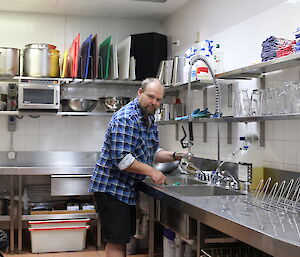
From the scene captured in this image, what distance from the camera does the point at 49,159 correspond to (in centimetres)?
557

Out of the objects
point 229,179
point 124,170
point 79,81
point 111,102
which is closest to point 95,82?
point 79,81

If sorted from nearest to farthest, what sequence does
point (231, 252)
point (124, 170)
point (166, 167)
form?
point (231, 252) < point (124, 170) < point (166, 167)

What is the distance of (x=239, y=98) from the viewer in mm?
3297

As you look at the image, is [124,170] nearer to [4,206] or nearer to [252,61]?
[252,61]

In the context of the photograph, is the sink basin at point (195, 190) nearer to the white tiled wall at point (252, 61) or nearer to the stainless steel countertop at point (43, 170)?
the white tiled wall at point (252, 61)

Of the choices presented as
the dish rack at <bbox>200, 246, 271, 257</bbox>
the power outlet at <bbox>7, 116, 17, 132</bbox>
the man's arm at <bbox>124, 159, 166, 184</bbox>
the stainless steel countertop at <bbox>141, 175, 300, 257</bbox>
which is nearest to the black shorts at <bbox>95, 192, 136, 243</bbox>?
the man's arm at <bbox>124, 159, 166, 184</bbox>

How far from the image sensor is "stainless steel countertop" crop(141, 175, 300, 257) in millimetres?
1934

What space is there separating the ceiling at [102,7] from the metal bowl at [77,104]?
1.03m

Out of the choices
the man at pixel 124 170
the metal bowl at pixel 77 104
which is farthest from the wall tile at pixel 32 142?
the man at pixel 124 170

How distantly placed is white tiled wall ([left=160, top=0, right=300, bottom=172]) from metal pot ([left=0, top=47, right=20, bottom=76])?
182cm

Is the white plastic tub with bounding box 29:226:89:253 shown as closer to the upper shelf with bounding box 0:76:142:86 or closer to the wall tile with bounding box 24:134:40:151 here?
the wall tile with bounding box 24:134:40:151

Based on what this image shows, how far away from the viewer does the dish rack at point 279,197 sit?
2.62m

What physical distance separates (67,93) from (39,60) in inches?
26.8

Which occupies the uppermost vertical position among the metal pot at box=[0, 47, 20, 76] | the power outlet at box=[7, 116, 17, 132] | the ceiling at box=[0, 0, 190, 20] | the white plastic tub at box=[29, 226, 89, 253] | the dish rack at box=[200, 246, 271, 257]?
the ceiling at box=[0, 0, 190, 20]
